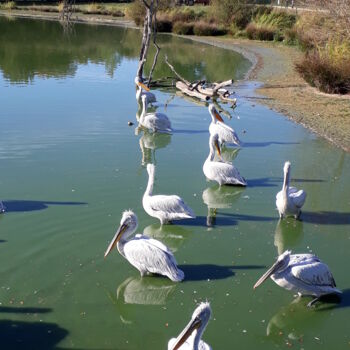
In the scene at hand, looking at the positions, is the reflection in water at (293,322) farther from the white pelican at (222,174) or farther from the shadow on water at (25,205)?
the shadow on water at (25,205)

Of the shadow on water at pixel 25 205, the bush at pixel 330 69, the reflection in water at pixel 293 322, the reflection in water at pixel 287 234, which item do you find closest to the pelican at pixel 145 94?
the bush at pixel 330 69

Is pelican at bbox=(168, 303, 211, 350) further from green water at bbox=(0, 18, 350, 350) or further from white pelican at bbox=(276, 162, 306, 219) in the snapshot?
white pelican at bbox=(276, 162, 306, 219)

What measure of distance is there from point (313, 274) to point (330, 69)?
11.7 meters

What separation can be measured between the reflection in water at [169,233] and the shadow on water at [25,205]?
1283mm

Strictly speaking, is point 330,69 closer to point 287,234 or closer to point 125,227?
point 287,234

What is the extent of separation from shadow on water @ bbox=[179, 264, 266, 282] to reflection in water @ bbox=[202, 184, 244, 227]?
4.96 ft

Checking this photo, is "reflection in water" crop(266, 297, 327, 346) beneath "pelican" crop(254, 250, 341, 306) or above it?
beneath

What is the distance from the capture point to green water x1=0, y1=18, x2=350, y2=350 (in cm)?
528

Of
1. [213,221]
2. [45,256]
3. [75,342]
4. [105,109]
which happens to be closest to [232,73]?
[105,109]

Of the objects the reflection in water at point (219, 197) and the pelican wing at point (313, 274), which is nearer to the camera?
the pelican wing at point (313, 274)

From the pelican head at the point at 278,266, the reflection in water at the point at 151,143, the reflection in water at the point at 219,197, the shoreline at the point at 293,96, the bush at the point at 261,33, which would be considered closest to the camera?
the pelican head at the point at 278,266

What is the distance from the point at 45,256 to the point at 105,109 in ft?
26.2

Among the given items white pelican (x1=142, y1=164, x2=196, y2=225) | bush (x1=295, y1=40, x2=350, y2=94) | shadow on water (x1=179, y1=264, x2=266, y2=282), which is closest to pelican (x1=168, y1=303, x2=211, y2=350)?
shadow on water (x1=179, y1=264, x2=266, y2=282)

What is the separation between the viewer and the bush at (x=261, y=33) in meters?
30.8
